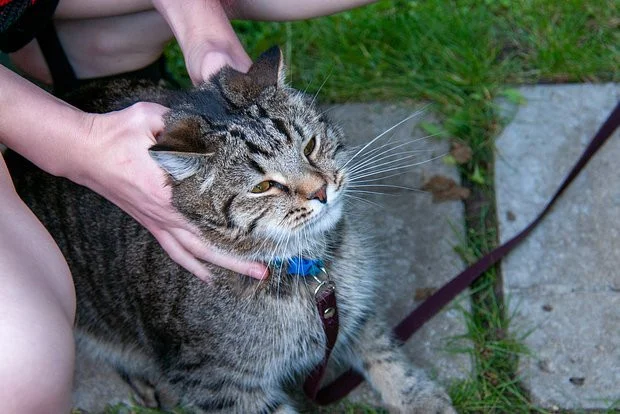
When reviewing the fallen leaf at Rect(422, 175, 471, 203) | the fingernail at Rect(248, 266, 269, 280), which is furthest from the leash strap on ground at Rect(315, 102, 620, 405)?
the fingernail at Rect(248, 266, 269, 280)

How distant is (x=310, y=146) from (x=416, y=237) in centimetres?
85

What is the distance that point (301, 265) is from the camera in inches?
83.9

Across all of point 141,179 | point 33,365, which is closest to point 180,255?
point 141,179

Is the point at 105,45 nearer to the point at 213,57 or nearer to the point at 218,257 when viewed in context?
the point at 213,57

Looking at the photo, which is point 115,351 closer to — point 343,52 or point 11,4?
point 11,4

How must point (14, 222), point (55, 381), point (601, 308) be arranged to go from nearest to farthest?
point (55, 381) < point (14, 222) < point (601, 308)

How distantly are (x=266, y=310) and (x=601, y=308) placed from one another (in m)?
1.07

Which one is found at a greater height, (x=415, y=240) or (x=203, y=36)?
(x=203, y=36)

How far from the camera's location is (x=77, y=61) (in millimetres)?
2732

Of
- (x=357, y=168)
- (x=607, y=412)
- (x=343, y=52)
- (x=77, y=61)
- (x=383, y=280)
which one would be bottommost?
(x=607, y=412)

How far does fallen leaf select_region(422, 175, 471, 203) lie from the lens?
281 centimetres

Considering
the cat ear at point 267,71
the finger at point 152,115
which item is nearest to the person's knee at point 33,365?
the finger at point 152,115

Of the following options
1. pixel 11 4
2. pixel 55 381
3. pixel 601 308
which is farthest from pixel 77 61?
pixel 601 308

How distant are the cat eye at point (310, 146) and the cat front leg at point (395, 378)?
687 mm
